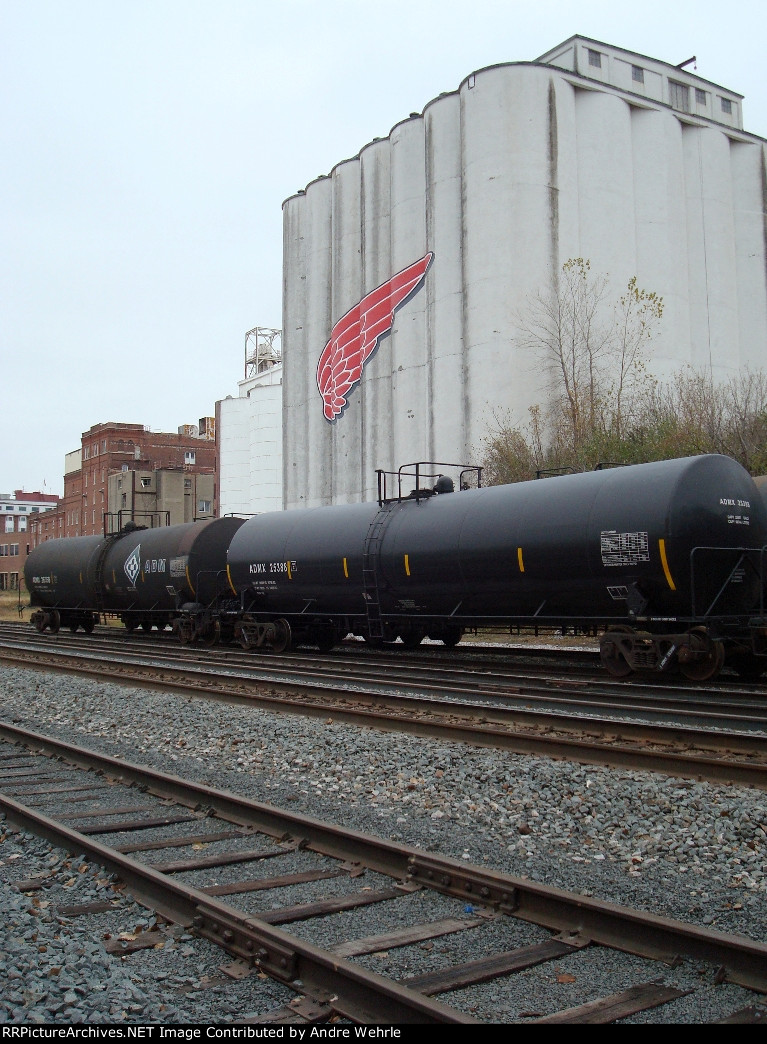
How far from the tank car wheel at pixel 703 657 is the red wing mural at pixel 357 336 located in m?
30.3

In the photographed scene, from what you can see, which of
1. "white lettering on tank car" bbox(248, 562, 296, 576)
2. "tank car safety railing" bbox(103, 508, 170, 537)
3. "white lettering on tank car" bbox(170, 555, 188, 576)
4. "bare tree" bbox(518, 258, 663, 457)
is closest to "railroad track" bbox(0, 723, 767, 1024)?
"white lettering on tank car" bbox(248, 562, 296, 576)

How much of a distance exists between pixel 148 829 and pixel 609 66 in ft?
151

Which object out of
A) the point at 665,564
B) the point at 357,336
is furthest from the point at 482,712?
the point at 357,336

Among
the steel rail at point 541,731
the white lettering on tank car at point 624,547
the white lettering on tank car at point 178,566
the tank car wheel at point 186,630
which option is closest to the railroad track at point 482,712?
the steel rail at point 541,731

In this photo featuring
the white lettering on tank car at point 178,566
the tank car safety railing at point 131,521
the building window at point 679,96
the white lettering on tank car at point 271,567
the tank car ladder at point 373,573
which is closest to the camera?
the tank car ladder at point 373,573

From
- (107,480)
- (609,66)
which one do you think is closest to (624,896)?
(609,66)

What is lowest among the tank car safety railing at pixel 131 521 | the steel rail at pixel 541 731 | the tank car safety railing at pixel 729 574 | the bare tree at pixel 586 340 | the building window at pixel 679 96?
the steel rail at pixel 541 731

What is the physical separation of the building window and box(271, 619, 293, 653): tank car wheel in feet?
126

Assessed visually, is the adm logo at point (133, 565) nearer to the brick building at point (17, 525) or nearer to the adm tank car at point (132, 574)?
the adm tank car at point (132, 574)

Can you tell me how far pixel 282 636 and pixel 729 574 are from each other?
11452 millimetres

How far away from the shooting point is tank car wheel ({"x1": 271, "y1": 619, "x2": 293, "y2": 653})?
2139 centimetres

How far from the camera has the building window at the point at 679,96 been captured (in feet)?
150

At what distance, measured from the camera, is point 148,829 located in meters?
6.72

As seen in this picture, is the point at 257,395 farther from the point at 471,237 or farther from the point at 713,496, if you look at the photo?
the point at 713,496
